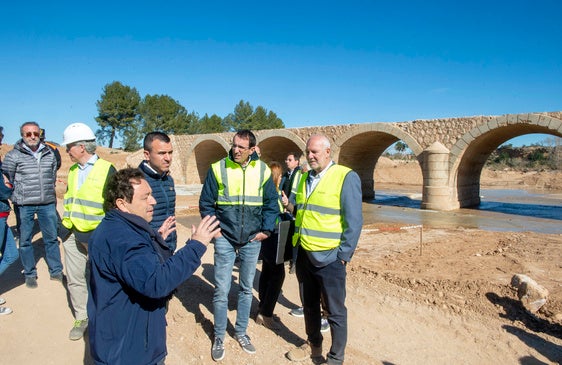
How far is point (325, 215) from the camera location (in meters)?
2.79

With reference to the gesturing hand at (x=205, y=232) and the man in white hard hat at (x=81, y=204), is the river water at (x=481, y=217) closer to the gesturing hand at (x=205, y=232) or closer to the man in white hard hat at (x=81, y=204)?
the man in white hard hat at (x=81, y=204)

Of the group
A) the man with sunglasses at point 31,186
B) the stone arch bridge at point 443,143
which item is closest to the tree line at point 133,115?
the stone arch bridge at point 443,143

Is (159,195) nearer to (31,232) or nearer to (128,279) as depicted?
(128,279)

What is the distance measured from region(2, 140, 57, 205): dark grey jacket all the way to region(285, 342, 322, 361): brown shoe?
3.28 m

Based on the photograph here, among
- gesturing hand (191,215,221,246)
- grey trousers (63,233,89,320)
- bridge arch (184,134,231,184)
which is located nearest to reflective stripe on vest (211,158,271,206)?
gesturing hand (191,215,221,246)

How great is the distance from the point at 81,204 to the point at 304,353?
7.35ft

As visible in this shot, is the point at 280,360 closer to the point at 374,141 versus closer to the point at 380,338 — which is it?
the point at 380,338

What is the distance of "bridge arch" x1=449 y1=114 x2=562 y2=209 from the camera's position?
11.1m

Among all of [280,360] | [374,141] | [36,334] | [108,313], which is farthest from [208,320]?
[374,141]

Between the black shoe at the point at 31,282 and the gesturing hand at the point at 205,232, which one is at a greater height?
the gesturing hand at the point at 205,232

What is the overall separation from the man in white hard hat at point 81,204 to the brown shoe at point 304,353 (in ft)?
6.01

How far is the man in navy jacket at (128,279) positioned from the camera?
1.65 meters

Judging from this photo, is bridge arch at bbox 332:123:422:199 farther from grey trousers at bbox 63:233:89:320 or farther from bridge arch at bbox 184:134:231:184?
grey trousers at bbox 63:233:89:320

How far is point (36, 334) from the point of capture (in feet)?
10.7
